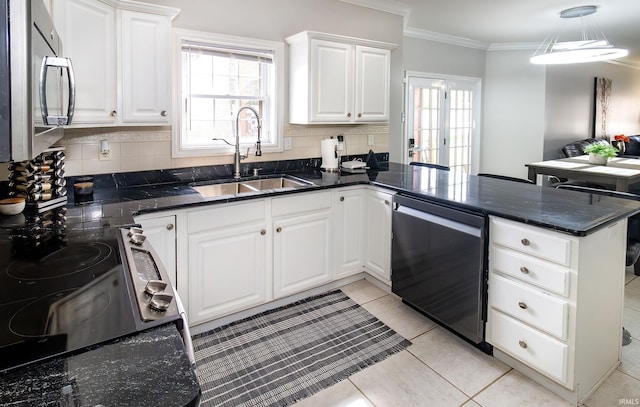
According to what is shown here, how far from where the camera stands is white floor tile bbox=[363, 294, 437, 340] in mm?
2686

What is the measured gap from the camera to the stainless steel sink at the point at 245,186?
120 inches

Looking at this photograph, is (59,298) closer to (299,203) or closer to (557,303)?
(299,203)

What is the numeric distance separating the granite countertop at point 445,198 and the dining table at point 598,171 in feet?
5.87

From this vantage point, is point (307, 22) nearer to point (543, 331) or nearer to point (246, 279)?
point (246, 279)

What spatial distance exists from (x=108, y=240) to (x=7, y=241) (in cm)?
39

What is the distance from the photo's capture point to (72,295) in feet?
3.67

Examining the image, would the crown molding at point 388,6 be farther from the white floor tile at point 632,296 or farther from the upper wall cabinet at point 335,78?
the white floor tile at point 632,296

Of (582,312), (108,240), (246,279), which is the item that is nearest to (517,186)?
(582,312)

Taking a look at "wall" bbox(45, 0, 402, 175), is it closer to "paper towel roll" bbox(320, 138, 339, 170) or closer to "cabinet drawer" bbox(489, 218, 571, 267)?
"paper towel roll" bbox(320, 138, 339, 170)

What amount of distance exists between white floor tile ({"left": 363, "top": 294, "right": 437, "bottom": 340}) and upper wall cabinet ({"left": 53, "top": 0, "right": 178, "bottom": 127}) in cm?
201

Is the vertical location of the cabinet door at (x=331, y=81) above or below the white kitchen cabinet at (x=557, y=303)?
above

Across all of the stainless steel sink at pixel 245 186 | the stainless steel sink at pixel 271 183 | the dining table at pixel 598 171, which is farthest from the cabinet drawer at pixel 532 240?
the dining table at pixel 598 171

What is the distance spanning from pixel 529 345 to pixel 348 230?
4.97 ft

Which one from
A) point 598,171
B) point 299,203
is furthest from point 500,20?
point 299,203
